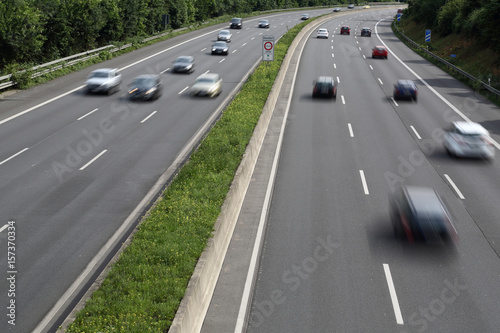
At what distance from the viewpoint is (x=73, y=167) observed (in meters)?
22.7

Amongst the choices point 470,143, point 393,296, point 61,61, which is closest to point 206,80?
point 61,61

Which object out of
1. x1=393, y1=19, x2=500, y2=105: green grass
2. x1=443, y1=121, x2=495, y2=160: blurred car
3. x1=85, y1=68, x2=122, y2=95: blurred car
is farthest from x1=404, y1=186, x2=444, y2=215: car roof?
x1=85, y1=68, x2=122, y2=95: blurred car

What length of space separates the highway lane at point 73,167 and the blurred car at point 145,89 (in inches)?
27.4

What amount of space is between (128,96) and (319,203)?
2156 centimetres

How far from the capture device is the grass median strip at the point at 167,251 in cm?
1107

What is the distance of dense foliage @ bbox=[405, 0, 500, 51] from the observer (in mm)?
45562

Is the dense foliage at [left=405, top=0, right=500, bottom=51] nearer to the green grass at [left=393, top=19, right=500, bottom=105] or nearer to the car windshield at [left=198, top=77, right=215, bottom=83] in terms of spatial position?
the green grass at [left=393, top=19, right=500, bottom=105]

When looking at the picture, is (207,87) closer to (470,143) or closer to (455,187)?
(470,143)

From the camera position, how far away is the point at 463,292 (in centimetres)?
1383

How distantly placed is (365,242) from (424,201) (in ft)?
7.36

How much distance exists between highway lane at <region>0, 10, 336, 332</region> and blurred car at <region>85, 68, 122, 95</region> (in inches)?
27.7

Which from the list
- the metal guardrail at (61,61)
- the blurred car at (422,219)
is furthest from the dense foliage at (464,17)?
the metal guardrail at (61,61)

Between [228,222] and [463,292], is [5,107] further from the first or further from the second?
[463,292]

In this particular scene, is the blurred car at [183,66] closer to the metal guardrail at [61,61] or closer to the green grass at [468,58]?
the metal guardrail at [61,61]
